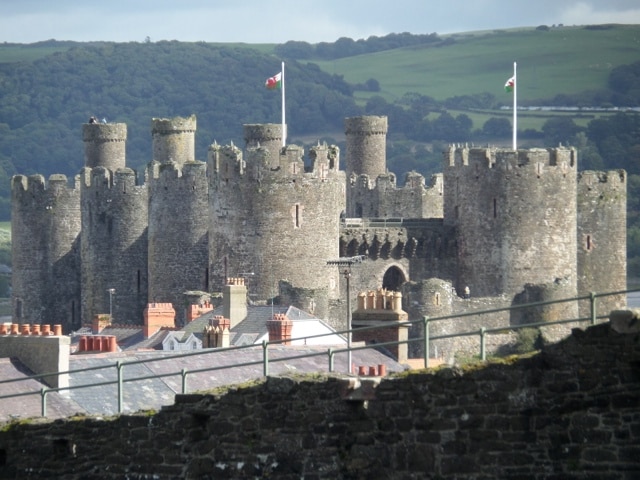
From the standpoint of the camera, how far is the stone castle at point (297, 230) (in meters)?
51.1

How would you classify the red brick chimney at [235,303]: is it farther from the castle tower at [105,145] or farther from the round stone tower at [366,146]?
the round stone tower at [366,146]

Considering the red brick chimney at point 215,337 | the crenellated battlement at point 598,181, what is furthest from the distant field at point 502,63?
the red brick chimney at point 215,337

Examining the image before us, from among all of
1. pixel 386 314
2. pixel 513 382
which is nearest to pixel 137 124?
pixel 386 314

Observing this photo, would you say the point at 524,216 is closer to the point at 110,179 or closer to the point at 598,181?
the point at 598,181

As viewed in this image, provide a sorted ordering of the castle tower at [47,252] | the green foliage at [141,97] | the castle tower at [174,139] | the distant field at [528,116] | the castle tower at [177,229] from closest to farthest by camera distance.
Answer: the castle tower at [177,229] → the castle tower at [174,139] → the castle tower at [47,252] → the distant field at [528,116] → the green foliage at [141,97]

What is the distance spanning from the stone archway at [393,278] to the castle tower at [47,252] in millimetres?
7692

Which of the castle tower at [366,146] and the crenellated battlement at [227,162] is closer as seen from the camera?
the crenellated battlement at [227,162]

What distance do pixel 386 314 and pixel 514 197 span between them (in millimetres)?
12565

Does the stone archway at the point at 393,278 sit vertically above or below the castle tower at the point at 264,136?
below

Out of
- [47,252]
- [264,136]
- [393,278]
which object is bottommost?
[393,278]

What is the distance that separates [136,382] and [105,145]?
32.6m

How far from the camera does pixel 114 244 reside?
57.5 m

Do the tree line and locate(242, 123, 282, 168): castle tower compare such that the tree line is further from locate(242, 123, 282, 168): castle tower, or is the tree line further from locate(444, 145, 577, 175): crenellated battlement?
locate(444, 145, 577, 175): crenellated battlement

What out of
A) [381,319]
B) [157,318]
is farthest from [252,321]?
[157,318]
